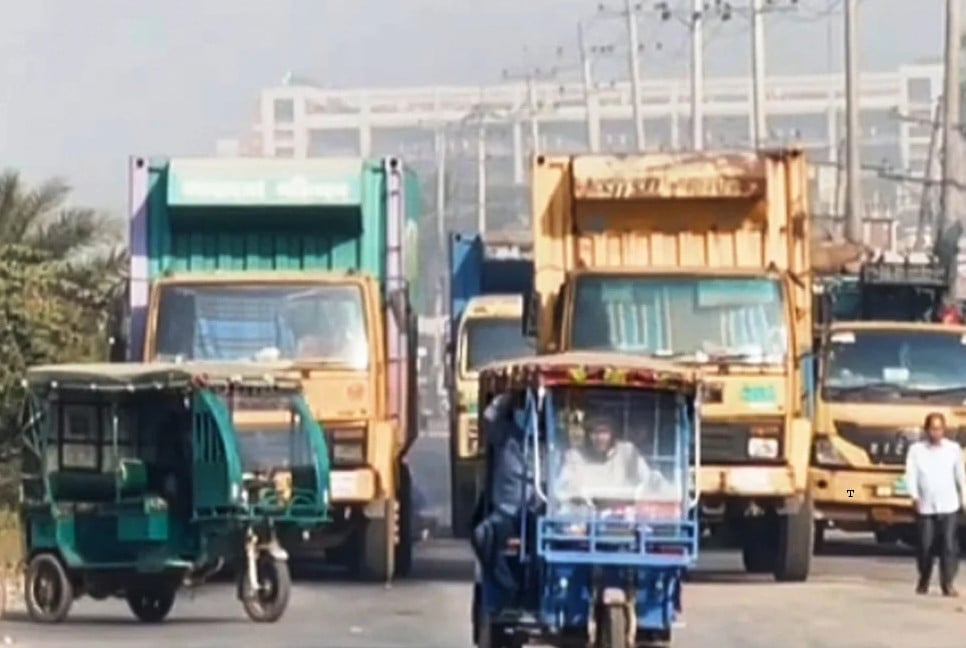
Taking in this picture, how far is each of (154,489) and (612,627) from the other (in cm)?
714

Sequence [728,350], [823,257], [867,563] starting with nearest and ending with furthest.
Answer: [728,350], [867,563], [823,257]

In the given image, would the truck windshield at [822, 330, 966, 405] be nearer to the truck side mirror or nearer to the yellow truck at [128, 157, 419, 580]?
the truck side mirror

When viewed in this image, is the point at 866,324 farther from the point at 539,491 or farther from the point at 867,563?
the point at 539,491

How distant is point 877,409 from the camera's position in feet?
94.9

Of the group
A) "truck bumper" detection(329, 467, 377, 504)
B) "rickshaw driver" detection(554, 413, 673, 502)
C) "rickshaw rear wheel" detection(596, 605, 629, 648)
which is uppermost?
"rickshaw driver" detection(554, 413, 673, 502)

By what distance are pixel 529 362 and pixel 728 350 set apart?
7.85 meters

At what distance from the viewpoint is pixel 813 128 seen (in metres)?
124

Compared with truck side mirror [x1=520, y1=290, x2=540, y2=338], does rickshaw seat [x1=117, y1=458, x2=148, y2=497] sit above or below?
below

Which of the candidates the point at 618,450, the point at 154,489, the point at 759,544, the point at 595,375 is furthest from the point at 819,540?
the point at 595,375

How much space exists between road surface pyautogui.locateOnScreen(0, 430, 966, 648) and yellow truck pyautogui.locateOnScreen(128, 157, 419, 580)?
0.87 meters

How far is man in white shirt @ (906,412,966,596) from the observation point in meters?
25.8

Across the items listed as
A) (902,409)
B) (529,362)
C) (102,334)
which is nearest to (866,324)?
(902,409)

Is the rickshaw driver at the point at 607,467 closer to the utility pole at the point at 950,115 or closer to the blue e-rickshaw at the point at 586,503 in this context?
the blue e-rickshaw at the point at 586,503

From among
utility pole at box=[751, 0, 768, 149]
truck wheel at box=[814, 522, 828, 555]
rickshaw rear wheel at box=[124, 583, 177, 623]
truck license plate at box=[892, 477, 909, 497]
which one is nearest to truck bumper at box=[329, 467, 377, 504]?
rickshaw rear wheel at box=[124, 583, 177, 623]
